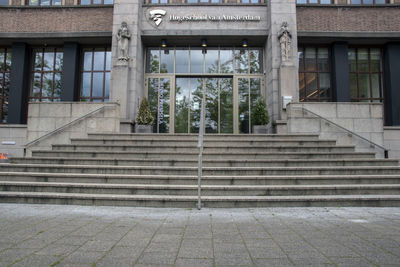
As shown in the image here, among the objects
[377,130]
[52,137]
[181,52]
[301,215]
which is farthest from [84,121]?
[377,130]

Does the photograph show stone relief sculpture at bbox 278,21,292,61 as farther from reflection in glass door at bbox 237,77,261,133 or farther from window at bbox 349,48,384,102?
window at bbox 349,48,384,102

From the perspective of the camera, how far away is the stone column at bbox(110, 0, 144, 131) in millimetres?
14266

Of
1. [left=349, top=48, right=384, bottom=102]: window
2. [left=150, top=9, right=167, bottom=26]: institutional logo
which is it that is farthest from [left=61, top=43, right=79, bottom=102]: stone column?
[left=349, top=48, right=384, bottom=102]: window

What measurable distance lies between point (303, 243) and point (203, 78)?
44.8 feet

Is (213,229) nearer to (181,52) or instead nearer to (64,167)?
(64,167)

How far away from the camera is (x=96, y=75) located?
16828mm

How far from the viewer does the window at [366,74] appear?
16.5 m

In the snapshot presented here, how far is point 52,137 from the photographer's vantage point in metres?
11.2

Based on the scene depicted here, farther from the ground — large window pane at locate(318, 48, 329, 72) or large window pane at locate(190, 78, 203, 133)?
large window pane at locate(318, 48, 329, 72)

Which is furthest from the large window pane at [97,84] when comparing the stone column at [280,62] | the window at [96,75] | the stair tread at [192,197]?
the stair tread at [192,197]

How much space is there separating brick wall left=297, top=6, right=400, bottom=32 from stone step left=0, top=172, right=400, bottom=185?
37.6 feet

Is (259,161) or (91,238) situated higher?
(259,161)

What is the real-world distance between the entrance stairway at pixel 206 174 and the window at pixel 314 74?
23.5ft

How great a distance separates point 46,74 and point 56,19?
3586 millimetres
